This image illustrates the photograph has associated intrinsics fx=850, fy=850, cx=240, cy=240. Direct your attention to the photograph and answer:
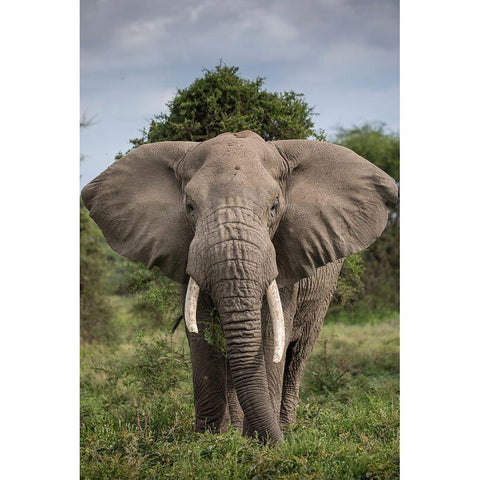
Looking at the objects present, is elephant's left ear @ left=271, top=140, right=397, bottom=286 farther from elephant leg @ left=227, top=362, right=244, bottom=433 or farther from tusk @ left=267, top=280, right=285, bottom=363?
elephant leg @ left=227, top=362, right=244, bottom=433

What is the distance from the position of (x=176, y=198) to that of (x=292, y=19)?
1256 mm

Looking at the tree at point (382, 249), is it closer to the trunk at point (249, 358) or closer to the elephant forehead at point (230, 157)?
the elephant forehead at point (230, 157)

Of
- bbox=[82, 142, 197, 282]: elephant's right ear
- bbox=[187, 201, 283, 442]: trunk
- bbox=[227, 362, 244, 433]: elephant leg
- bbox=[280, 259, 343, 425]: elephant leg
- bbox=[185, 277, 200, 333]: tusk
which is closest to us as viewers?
bbox=[187, 201, 283, 442]: trunk

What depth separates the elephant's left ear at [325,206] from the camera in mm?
4598

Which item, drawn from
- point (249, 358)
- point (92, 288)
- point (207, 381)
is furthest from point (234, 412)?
point (92, 288)

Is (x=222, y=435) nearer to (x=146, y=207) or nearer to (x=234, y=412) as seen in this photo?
(x=234, y=412)

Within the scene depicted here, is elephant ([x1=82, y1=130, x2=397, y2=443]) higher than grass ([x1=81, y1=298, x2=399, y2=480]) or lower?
higher

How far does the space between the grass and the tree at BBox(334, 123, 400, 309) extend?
5306 mm

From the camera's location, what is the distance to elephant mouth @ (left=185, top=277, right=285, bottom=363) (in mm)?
4215

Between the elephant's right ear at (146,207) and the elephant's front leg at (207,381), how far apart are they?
0.39 m

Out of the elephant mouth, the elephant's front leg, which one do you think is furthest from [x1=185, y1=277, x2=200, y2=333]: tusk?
the elephant's front leg

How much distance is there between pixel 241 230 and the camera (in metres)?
4.07

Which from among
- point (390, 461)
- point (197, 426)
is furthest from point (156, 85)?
point (390, 461)

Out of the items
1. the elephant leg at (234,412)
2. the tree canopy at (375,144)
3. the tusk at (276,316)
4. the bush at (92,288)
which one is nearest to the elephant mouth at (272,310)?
the tusk at (276,316)
